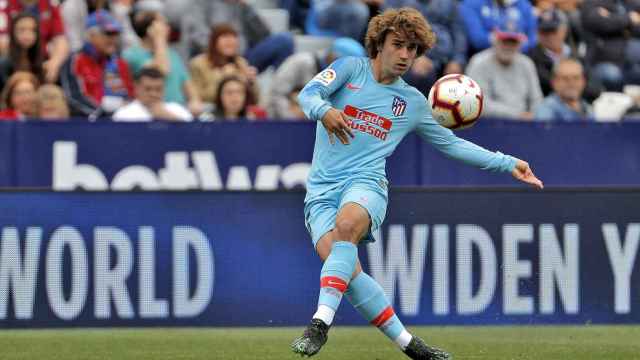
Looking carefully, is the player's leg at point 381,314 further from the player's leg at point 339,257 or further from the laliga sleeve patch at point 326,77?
the laliga sleeve patch at point 326,77

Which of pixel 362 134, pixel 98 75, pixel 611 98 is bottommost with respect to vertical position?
pixel 611 98

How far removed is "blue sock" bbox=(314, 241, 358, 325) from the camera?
8.23m

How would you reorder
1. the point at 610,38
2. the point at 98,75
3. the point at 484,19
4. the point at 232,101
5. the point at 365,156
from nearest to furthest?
the point at 365,156
the point at 232,101
the point at 98,75
the point at 484,19
the point at 610,38

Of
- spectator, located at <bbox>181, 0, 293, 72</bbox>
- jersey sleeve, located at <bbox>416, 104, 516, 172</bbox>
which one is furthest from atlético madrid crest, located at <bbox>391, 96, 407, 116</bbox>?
spectator, located at <bbox>181, 0, 293, 72</bbox>

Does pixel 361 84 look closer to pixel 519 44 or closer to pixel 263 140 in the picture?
pixel 263 140

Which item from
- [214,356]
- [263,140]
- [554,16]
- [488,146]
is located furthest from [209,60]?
[214,356]

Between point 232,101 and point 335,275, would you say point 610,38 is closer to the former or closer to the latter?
point 232,101

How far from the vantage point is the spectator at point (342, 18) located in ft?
51.4

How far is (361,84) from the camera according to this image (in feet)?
28.3

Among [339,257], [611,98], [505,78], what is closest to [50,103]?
[505,78]

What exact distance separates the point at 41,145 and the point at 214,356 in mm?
4686

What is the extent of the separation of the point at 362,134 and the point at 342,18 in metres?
7.26

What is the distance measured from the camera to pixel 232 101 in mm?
14328

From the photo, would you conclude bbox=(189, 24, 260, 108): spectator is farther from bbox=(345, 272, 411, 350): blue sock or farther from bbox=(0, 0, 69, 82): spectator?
bbox=(345, 272, 411, 350): blue sock
